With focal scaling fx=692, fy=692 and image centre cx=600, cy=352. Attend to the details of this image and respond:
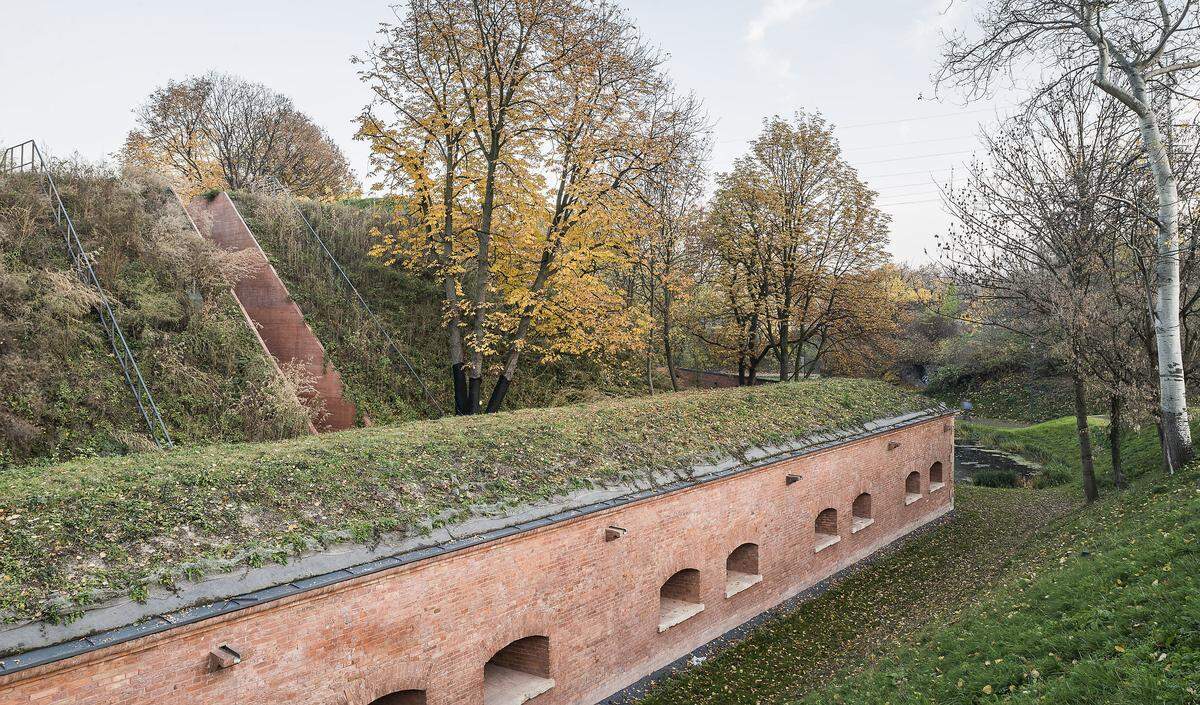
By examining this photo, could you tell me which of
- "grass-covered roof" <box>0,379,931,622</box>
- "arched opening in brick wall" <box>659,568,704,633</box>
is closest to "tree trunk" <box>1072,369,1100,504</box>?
"grass-covered roof" <box>0,379,931,622</box>

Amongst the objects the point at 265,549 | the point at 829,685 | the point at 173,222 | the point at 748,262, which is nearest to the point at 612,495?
the point at 829,685

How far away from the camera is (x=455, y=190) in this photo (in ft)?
51.4

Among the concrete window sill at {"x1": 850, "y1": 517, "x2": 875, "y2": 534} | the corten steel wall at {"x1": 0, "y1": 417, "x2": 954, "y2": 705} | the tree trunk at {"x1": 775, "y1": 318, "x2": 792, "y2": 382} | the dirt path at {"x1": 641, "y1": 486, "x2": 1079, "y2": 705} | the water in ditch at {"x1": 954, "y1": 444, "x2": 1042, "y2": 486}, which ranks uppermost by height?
the tree trunk at {"x1": 775, "y1": 318, "x2": 792, "y2": 382}

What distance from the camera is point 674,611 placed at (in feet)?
34.6

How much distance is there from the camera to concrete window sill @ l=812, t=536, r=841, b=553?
13.6 m

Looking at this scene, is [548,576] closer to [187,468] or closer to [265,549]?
[265,549]

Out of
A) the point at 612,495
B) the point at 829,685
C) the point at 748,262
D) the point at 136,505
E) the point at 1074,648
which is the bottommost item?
the point at 829,685

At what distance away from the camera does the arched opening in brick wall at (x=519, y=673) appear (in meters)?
8.11

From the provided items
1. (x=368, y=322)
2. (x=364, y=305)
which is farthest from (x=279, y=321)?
(x=364, y=305)

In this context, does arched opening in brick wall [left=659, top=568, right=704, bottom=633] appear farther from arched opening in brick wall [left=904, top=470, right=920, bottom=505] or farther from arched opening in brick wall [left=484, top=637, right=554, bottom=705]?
arched opening in brick wall [left=904, top=470, right=920, bottom=505]

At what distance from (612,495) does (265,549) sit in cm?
443

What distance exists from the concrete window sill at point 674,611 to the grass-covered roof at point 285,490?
2.23 m

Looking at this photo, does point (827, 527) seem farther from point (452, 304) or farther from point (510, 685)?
point (452, 304)

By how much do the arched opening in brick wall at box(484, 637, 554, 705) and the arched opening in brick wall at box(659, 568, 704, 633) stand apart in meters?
2.45
